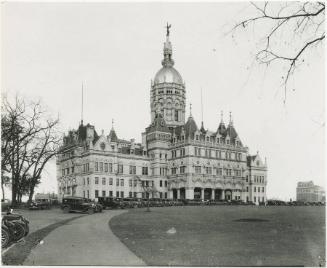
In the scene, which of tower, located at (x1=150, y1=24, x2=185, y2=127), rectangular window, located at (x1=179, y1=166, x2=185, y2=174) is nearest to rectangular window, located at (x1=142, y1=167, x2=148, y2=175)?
rectangular window, located at (x1=179, y1=166, x2=185, y2=174)

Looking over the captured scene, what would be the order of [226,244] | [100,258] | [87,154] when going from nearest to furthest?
[100,258], [226,244], [87,154]

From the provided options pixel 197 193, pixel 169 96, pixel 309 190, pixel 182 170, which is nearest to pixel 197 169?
pixel 182 170

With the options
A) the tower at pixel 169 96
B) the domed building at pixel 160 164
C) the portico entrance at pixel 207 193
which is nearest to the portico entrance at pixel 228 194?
the domed building at pixel 160 164

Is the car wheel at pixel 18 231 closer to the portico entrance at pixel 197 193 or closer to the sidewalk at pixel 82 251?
the sidewalk at pixel 82 251

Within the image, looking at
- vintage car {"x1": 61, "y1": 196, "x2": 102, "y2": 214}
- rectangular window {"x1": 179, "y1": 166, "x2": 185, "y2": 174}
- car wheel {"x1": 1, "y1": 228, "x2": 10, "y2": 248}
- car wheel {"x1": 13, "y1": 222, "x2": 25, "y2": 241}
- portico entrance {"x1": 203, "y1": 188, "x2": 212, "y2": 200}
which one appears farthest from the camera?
portico entrance {"x1": 203, "y1": 188, "x2": 212, "y2": 200}

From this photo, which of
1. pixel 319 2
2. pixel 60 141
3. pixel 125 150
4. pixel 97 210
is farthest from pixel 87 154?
pixel 319 2

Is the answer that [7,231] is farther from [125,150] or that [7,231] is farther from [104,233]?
[125,150]

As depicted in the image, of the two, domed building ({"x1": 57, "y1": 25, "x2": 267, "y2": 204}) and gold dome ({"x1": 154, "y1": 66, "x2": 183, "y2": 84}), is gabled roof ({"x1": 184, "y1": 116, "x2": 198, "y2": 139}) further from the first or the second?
gold dome ({"x1": 154, "y1": 66, "x2": 183, "y2": 84})
